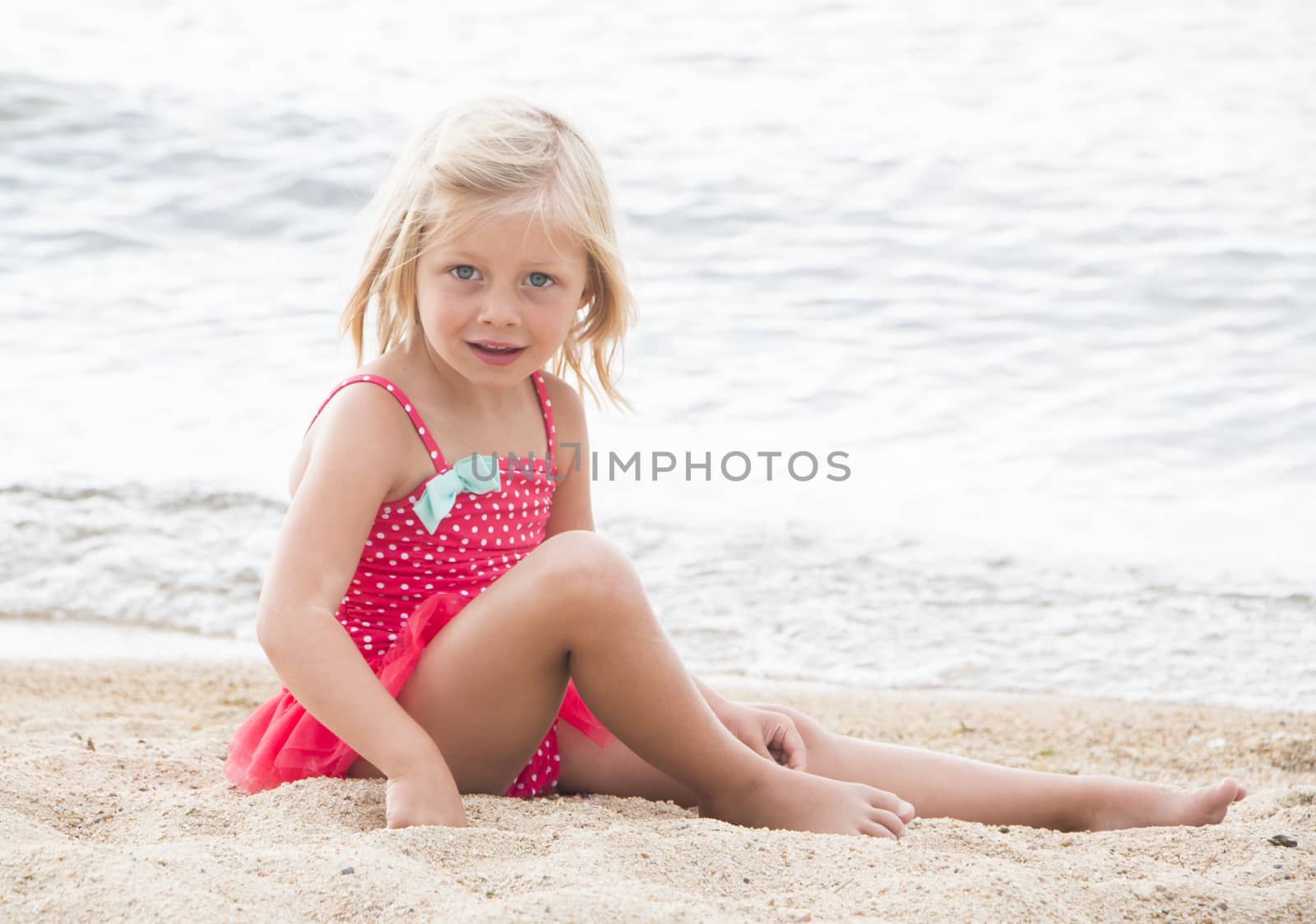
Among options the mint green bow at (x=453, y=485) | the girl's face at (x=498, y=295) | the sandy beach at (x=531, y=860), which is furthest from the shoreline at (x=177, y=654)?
the girl's face at (x=498, y=295)

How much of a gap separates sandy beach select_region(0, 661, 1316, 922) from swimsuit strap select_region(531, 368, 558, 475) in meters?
0.61

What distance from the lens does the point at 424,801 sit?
1949 mm

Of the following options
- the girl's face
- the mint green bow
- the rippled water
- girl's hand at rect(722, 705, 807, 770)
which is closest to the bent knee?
the mint green bow

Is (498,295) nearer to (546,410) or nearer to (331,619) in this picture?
(546,410)

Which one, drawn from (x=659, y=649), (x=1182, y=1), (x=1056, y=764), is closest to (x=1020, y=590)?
(x=1056, y=764)

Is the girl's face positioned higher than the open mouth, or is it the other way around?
the girl's face

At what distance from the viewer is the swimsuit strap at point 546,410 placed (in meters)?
2.50

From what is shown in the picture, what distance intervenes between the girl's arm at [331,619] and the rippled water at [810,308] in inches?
19.8

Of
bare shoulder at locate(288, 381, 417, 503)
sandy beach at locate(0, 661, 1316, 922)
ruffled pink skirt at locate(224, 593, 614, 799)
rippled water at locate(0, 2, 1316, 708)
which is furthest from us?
rippled water at locate(0, 2, 1316, 708)

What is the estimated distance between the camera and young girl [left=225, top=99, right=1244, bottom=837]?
2.02 m

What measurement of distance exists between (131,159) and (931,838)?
8.99 meters

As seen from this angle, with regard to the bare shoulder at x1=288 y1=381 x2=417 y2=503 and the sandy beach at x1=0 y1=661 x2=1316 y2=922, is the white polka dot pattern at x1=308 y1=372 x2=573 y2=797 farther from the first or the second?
the sandy beach at x1=0 y1=661 x2=1316 y2=922

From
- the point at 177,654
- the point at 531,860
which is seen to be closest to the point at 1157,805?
the point at 531,860

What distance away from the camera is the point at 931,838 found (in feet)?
7.04
